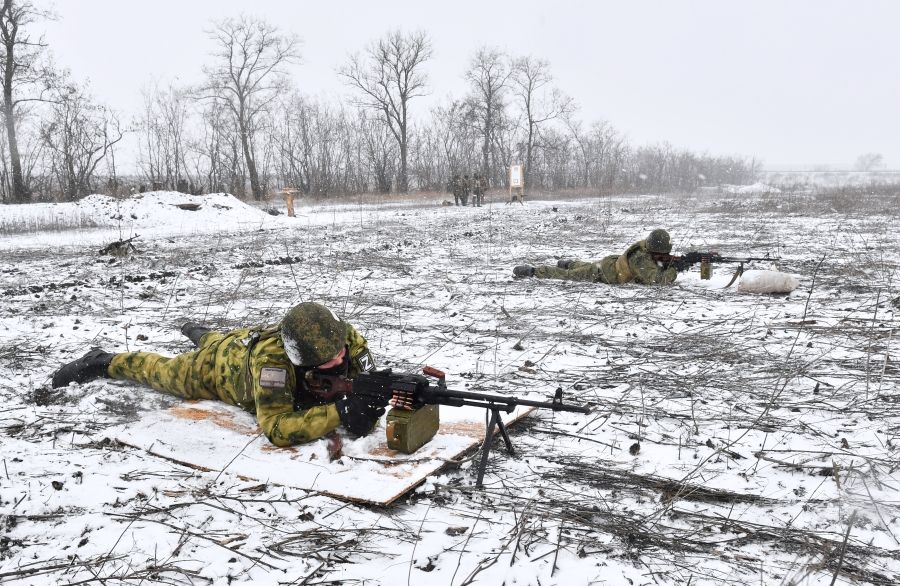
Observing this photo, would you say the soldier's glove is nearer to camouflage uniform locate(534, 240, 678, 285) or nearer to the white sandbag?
camouflage uniform locate(534, 240, 678, 285)

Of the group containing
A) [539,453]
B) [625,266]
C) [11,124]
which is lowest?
[539,453]

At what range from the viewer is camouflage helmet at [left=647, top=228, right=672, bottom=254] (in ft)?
25.9

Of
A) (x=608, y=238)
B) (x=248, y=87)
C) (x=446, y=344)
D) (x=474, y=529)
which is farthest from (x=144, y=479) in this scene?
(x=248, y=87)

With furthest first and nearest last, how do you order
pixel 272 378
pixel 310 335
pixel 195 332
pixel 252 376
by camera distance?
pixel 195 332
pixel 252 376
pixel 272 378
pixel 310 335

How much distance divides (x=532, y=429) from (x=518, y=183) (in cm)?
2593

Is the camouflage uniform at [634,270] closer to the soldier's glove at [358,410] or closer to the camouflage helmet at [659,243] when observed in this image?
the camouflage helmet at [659,243]

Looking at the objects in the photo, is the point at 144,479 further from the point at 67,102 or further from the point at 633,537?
the point at 67,102

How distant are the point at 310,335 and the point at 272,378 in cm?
37

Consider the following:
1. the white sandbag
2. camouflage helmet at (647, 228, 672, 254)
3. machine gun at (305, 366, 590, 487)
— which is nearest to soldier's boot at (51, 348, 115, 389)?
machine gun at (305, 366, 590, 487)

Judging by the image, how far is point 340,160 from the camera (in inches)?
1797

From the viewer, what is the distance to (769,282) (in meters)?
7.34

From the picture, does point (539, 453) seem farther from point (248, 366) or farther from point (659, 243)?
point (659, 243)

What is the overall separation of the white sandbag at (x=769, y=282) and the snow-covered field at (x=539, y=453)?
1.06 feet

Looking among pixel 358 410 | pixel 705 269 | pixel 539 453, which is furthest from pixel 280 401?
pixel 705 269
